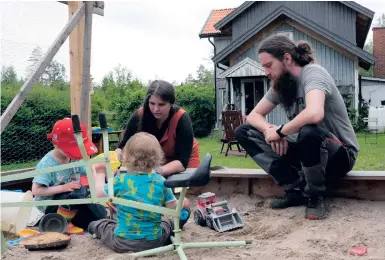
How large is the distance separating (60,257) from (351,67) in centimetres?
1365

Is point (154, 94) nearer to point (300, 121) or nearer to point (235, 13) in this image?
point (300, 121)

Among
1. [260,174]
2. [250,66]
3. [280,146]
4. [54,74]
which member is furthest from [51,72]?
[250,66]

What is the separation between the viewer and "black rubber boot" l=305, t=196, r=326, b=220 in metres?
2.80

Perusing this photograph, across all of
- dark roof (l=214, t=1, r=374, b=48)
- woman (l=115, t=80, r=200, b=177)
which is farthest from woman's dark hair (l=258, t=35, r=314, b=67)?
dark roof (l=214, t=1, r=374, b=48)

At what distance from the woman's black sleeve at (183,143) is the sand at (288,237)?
43 centimetres

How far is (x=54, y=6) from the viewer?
161 inches

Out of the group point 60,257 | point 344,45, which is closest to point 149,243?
point 60,257

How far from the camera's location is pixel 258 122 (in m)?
3.07

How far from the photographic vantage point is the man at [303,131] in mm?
2713

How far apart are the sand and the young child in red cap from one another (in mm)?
241

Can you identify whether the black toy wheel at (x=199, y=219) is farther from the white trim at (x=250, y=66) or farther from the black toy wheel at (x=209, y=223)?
the white trim at (x=250, y=66)

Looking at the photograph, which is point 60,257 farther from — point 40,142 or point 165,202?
point 40,142

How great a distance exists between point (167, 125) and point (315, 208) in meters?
1.07

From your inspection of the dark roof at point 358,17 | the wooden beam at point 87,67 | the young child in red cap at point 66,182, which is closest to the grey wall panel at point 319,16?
the dark roof at point 358,17
